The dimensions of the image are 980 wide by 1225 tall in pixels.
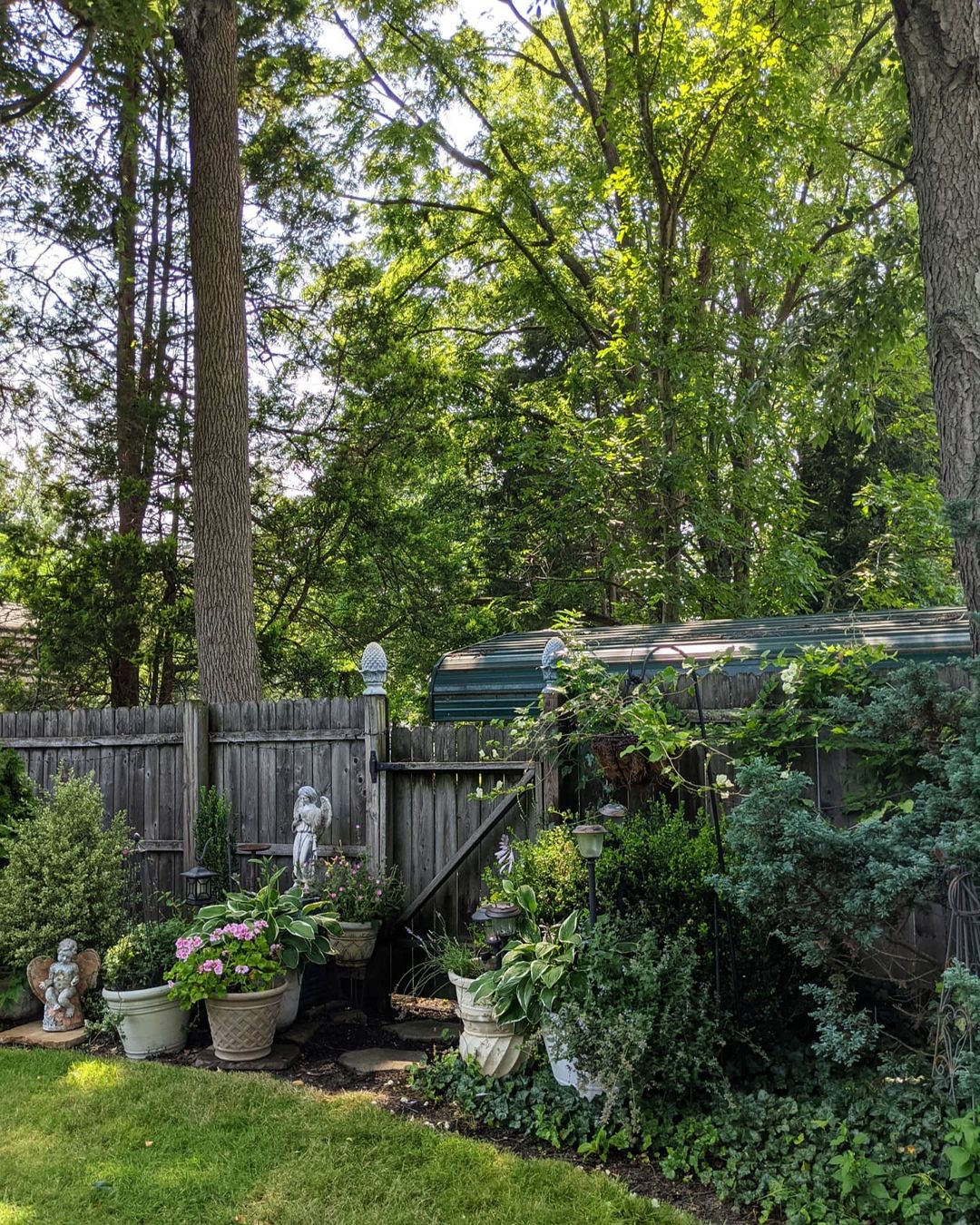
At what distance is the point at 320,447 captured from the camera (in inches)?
463

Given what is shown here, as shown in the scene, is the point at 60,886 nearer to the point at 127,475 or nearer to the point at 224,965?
the point at 224,965

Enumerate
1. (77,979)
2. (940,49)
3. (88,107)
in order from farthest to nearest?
1. (88,107)
2. (77,979)
3. (940,49)

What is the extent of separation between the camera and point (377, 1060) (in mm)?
4551

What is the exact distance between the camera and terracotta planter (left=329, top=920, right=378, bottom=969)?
5.27 metres

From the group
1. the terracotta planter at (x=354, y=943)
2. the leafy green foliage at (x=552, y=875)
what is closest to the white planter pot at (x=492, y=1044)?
the leafy green foliage at (x=552, y=875)

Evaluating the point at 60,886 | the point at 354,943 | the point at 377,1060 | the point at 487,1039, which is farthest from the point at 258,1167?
the point at 60,886

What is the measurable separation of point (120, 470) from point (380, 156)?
17.1 ft

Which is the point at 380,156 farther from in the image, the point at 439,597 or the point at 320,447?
the point at 439,597

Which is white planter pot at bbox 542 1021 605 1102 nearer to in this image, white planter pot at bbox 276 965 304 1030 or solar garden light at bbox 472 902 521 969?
solar garden light at bbox 472 902 521 969

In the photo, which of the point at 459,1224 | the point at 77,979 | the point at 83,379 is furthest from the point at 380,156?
the point at 459,1224

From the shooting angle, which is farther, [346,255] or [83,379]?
[346,255]

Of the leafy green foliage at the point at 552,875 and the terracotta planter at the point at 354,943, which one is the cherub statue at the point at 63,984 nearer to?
the terracotta planter at the point at 354,943

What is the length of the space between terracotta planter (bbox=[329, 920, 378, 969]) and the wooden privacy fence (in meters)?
0.30

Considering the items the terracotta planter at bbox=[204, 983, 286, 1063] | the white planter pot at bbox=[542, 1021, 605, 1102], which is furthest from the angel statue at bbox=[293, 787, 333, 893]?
the white planter pot at bbox=[542, 1021, 605, 1102]
